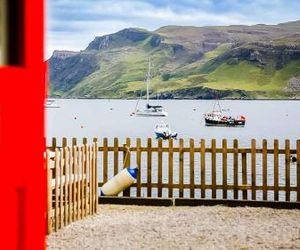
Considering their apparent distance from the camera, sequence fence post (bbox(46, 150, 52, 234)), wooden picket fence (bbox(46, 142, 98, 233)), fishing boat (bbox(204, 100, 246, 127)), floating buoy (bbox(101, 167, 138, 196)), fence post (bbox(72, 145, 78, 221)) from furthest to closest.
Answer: fishing boat (bbox(204, 100, 246, 127)) → floating buoy (bbox(101, 167, 138, 196)) → fence post (bbox(72, 145, 78, 221)) → wooden picket fence (bbox(46, 142, 98, 233)) → fence post (bbox(46, 150, 52, 234))

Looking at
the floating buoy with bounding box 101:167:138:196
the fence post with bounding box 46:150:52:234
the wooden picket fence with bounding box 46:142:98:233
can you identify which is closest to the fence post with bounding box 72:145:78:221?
the wooden picket fence with bounding box 46:142:98:233

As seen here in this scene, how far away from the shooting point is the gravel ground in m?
9.41

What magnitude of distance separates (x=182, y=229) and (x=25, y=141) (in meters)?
9.45

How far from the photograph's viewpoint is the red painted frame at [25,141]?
56.4 inches

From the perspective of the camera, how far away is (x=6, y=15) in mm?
1454

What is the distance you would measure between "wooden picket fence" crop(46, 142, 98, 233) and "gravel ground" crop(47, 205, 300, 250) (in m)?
0.20

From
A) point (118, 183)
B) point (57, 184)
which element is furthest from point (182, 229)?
point (118, 183)

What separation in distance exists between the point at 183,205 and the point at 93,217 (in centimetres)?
245

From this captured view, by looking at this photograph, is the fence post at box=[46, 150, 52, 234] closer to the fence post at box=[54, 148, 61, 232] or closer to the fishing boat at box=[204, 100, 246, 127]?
the fence post at box=[54, 148, 61, 232]

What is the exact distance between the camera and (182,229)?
10.8 metres

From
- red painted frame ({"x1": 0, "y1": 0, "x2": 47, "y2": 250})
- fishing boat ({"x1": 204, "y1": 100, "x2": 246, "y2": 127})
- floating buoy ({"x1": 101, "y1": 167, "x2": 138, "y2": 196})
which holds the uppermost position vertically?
red painted frame ({"x1": 0, "y1": 0, "x2": 47, "y2": 250})

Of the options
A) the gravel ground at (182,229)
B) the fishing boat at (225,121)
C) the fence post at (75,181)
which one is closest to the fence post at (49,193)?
the gravel ground at (182,229)

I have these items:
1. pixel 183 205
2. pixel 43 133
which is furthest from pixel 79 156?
pixel 43 133

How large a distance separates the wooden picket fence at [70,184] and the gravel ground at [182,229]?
0.20 metres
